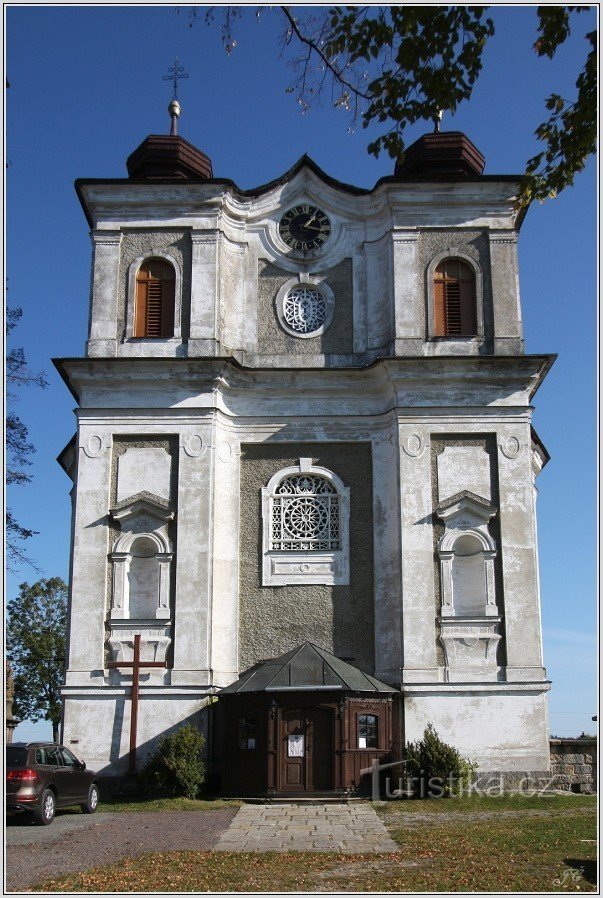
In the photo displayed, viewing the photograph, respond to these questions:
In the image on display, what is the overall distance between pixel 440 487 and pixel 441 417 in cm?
161

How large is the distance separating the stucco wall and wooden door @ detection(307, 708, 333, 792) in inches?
92.4

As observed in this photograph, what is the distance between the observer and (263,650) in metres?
22.2

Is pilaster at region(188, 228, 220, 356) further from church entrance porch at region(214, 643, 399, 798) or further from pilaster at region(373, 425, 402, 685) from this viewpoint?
church entrance porch at region(214, 643, 399, 798)

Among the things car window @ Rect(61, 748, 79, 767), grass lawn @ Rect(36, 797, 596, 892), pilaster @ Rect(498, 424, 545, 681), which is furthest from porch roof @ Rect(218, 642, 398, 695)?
grass lawn @ Rect(36, 797, 596, 892)

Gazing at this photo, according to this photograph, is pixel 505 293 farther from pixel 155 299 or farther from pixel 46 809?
pixel 46 809

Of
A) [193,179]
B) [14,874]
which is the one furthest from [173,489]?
[14,874]

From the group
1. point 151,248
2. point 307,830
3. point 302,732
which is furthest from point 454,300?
point 307,830

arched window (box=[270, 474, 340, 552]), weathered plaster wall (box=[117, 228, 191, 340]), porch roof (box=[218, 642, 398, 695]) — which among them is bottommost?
porch roof (box=[218, 642, 398, 695])

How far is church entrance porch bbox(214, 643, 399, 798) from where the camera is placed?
19.5m

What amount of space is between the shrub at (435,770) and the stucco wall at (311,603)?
2479 mm

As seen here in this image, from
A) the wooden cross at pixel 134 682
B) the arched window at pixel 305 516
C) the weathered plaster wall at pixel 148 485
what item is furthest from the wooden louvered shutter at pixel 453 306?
the wooden cross at pixel 134 682

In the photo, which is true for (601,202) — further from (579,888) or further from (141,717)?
(141,717)

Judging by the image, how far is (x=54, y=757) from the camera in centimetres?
1706

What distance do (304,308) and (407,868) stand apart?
15.1m
